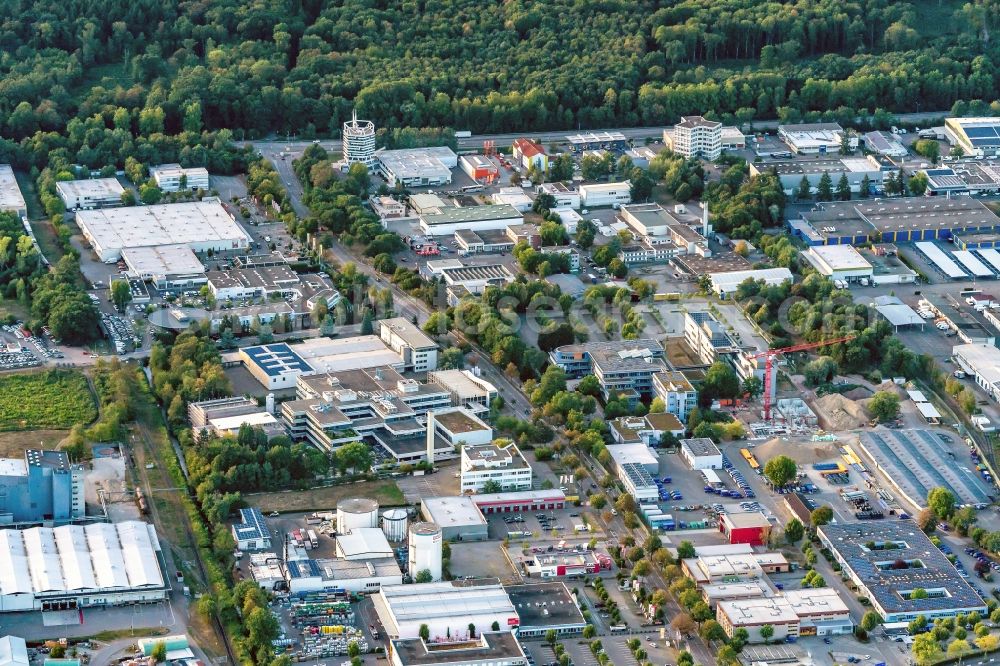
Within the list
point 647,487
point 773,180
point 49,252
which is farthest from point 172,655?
point 773,180

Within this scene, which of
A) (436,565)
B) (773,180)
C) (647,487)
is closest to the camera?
(436,565)

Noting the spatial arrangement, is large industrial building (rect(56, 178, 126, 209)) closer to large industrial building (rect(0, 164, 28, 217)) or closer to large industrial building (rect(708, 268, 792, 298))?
large industrial building (rect(0, 164, 28, 217))

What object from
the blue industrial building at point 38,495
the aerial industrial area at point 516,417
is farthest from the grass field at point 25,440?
the blue industrial building at point 38,495

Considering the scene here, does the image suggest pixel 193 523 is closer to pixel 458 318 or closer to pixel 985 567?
pixel 458 318

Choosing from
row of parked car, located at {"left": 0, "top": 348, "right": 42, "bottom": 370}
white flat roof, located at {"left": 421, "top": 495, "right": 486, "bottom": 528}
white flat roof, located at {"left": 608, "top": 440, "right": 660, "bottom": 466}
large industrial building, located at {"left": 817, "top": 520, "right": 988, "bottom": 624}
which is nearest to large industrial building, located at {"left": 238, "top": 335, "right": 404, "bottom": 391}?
row of parked car, located at {"left": 0, "top": 348, "right": 42, "bottom": 370}

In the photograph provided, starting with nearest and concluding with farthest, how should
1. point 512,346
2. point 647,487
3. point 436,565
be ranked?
point 436,565
point 647,487
point 512,346

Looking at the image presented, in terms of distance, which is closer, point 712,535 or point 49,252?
point 712,535
